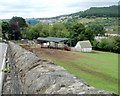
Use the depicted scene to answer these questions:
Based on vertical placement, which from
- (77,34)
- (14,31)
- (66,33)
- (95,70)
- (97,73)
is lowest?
(66,33)

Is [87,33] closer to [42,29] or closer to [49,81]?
[42,29]

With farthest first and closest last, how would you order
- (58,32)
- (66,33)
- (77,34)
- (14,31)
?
1. (58,32)
2. (66,33)
3. (14,31)
4. (77,34)

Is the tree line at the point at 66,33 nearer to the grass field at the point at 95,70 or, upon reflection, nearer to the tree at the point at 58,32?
the tree at the point at 58,32

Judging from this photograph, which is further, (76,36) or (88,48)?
(76,36)

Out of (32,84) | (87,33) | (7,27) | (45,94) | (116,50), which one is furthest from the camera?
(7,27)

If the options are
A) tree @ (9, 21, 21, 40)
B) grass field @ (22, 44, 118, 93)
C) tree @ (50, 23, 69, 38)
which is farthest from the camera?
tree @ (50, 23, 69, 38)

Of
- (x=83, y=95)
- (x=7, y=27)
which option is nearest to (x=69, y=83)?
(x=83, y=95)

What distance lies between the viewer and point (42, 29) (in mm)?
89875

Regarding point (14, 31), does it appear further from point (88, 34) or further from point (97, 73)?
point (97, 73)

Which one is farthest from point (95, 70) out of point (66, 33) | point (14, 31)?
point (66, 33)

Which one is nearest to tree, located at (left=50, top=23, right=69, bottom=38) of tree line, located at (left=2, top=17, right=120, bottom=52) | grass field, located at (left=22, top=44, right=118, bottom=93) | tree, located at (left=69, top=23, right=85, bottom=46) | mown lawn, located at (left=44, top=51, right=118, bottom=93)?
tree line, located at (left=2, top=17, right=120, bottom=52)

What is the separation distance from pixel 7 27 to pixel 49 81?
253 ft

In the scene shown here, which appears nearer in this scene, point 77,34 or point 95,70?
point 95,70

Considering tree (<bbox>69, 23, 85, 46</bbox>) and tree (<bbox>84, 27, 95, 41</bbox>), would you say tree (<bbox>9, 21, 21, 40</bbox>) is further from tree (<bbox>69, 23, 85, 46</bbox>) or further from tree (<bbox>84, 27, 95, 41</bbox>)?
tree (<bbox>84, 27, 95, 41</bbox>)
